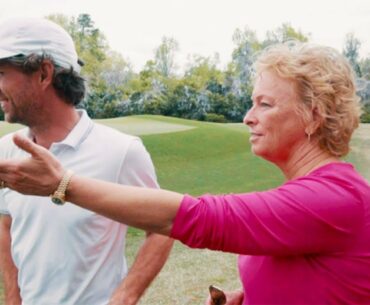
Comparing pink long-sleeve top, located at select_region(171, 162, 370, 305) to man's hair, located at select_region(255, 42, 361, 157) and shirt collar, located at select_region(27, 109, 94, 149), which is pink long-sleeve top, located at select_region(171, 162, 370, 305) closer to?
man's hair, located at select_region(255, 42, 361, 157)

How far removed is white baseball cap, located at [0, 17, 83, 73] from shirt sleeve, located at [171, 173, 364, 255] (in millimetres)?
891

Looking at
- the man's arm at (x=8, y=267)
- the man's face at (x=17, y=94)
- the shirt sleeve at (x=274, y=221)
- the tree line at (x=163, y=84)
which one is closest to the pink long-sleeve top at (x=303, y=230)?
the shirt sleeve at (x=274, y=221)

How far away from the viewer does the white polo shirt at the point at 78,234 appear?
68.9 inches

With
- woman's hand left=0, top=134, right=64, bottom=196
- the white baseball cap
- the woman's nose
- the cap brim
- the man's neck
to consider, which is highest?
the white baseball cap

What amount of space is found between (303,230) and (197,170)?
12506 mm

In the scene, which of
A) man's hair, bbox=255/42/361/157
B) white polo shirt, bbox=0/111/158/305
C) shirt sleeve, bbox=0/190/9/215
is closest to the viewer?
man's hair, bbox=255/42/361/157

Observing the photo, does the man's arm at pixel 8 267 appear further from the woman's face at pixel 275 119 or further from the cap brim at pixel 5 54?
the woman's face at pixel 275 119

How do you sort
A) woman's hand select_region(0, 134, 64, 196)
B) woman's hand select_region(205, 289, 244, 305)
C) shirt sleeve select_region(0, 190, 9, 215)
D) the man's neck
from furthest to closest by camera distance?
shirt sleeve select_region(0, 190, 9, 215) < the man's neck < woman's hand select_region(205, 289, 244, 305) < woman's hand select_region(0, 134, 64, 196)

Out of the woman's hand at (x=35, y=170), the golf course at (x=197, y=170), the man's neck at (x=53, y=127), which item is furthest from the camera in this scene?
the golf course at (x=197, y=170)

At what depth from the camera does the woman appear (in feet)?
3.91

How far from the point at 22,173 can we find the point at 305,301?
0.66m

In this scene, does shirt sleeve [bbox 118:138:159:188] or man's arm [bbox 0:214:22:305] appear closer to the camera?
shirt sleeve [bbox 118:138:159:188]

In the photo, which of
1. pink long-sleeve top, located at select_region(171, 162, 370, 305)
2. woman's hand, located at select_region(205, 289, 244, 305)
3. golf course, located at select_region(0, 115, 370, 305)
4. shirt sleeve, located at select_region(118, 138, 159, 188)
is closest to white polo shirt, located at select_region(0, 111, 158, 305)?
shirt sleeve, located at select_region(118, 138, 159, 188)

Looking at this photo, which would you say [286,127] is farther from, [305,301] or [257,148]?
[305,301]
